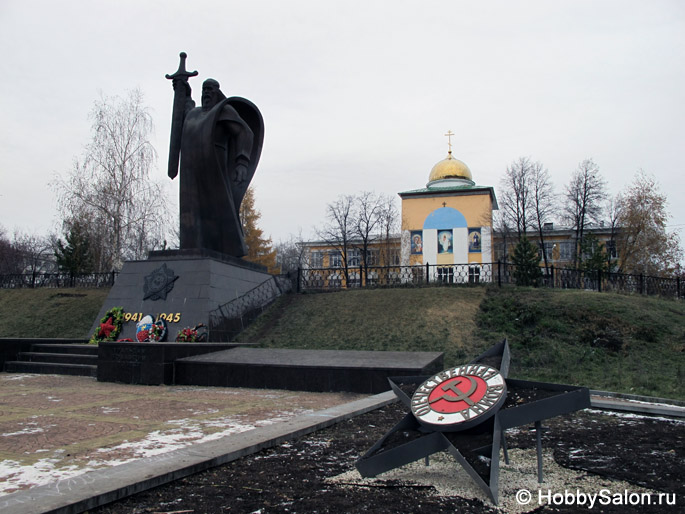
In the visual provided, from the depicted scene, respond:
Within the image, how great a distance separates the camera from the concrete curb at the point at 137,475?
2.96 metres

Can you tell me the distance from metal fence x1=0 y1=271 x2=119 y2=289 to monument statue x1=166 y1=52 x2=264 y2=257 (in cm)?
904

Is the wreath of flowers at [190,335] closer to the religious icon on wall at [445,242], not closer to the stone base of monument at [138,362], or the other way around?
the stone base of monument at [138,362]

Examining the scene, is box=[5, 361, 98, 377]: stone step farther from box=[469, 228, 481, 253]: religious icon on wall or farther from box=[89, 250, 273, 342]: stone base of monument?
box=[469, 228, 481, 253]: religious icon on wall

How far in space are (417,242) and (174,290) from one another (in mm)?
29789

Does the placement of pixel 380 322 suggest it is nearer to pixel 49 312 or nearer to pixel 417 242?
pixel 49 312

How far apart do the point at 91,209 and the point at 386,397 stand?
23671mm

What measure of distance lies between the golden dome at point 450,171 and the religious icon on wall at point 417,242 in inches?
199

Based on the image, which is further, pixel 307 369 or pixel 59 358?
pixel 59 358

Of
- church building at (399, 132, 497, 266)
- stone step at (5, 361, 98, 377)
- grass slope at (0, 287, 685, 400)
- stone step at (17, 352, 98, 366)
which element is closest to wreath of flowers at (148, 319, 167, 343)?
stone step at (17, 352, 98, 366)

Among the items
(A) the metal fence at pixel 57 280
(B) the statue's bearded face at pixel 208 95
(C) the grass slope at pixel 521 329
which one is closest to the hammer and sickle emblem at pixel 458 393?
(C) the grass slope at pixel 521 329

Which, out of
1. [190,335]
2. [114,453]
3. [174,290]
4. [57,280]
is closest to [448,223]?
[57,280]

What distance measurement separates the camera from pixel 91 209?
2631 cm

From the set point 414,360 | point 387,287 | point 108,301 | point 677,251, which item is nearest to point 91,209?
point 108,301

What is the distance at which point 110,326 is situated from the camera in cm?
1317
